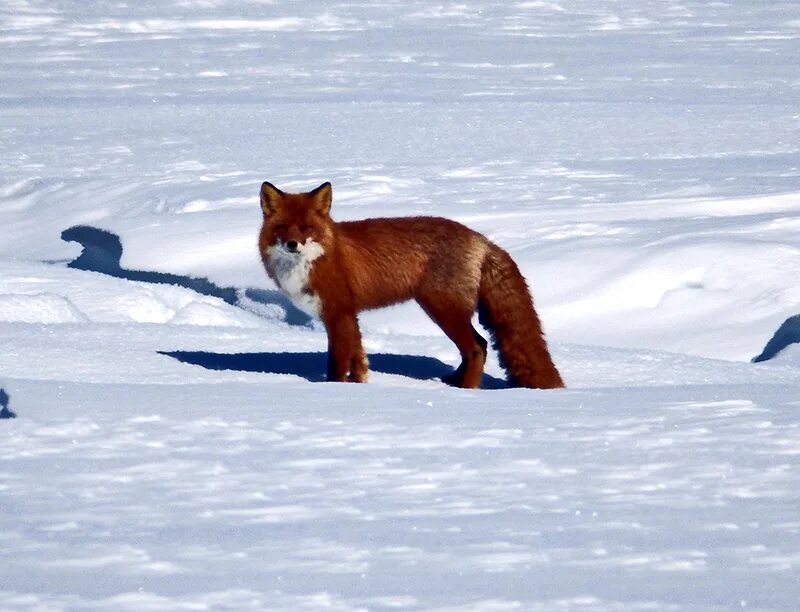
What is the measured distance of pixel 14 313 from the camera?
247 inches

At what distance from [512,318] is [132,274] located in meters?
3.29

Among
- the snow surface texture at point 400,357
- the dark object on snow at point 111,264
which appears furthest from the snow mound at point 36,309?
the dark object on snow at point 111,264

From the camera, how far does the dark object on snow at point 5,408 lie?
402 centimetres

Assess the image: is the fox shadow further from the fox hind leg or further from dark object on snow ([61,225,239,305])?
dark object on snow ([61,225,239,305])

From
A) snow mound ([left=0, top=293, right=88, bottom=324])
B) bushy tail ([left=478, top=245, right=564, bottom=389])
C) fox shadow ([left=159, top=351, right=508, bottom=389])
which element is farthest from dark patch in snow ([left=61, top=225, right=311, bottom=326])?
bushy tail ([left=478, top=245, right=564, bottom=389])

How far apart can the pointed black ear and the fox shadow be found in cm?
64

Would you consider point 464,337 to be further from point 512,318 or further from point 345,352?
point 345,352

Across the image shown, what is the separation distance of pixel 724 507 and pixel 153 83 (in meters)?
14.7

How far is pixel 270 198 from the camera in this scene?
16.3 ft

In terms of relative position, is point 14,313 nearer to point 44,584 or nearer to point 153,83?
point 44,584

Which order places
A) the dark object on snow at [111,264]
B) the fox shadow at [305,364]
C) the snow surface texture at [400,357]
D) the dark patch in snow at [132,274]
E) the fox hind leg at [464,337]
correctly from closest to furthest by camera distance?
the snow surface texture at [400,357] → the fox hind leg at [464,337] → the fox shadow at [305,364] → the dark patch in snow at [132,274] → the dark object on snow at [111,264]

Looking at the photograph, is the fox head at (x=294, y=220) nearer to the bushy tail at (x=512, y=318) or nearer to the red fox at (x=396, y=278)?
the red fox at (x=396, y=278)

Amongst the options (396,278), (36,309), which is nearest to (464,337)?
(396,278)

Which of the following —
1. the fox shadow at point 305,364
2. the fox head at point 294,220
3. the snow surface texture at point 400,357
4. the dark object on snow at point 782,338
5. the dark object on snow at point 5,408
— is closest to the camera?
the snow surface texture at point 400,357
